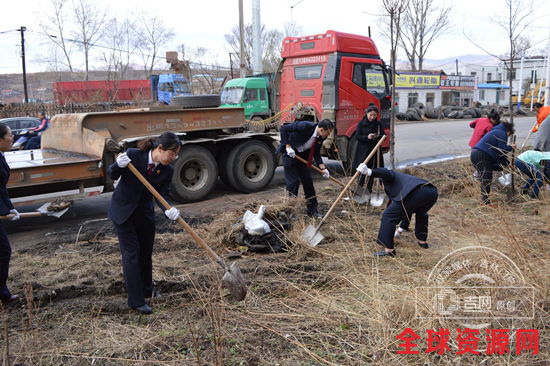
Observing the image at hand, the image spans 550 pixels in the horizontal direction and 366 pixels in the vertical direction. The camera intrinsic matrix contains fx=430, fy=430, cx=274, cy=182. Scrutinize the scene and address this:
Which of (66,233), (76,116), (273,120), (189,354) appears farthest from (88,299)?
(273,120)

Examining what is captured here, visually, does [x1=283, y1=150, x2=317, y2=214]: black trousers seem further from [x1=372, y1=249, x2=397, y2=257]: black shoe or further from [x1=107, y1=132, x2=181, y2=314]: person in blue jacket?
[x1=107, y1=132, x2=181, y2=314]: person in blue jacket

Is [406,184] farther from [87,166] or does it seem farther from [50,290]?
[87,166]

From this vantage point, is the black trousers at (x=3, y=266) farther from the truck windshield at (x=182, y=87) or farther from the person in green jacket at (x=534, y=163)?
the truck windshield at (x=182, y=87)

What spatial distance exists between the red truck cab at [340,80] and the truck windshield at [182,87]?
16.3m

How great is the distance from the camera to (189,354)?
116 inches

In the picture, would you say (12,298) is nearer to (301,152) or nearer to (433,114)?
(301,152)

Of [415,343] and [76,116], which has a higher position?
[76,116]

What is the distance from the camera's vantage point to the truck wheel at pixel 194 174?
24.8 feet

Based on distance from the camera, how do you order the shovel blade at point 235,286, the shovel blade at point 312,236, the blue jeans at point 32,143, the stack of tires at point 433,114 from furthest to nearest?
1. the stack of tires at point 433,114
2. the blue jeans at point 32,143
3. the shovel blade at point 312,236
4. the shovel blade at point 235,286

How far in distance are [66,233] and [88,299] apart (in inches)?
99.8

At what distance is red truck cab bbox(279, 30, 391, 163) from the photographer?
31.9 ft

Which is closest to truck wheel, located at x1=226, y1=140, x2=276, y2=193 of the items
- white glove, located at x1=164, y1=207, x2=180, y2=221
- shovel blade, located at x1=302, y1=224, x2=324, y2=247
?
shovel blade, located at x1=302, y1=224, x2=324, y2=247

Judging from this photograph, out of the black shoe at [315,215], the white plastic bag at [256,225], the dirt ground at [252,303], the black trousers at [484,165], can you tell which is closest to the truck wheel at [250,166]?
the black shoe at [315,215]

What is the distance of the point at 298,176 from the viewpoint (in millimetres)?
6613
